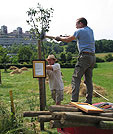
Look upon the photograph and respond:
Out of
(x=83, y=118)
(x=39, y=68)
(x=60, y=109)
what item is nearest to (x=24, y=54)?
(x=39, y=68)

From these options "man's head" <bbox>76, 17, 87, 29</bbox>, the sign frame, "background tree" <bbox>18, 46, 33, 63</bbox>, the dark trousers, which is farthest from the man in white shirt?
"background tree" <bbox>18, 46, 33, 63</bbox>

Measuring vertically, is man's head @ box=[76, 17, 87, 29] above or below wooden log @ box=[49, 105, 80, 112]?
above

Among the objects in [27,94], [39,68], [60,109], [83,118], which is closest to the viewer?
[83,118]

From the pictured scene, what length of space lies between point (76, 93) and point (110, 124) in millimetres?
1492

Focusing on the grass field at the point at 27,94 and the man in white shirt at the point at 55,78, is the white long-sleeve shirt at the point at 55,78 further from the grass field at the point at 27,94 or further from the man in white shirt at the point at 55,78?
the grass field at the point at 27,94

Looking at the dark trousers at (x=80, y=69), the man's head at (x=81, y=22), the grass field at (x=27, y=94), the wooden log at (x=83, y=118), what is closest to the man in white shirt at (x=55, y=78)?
the grass field at (x=27, y=94)

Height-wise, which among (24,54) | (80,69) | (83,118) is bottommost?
(83,118)

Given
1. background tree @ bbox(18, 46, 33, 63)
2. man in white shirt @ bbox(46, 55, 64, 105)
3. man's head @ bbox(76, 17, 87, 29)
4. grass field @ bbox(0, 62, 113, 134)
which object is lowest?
grass field @ bbox(0, 62, 113, 134)

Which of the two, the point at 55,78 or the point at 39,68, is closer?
the point at 39,68

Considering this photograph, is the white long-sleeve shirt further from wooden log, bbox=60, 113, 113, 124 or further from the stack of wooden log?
wooden log, bbox=60, 113, 113, 124

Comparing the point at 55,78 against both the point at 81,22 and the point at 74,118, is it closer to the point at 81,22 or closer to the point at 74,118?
the point at 81,22

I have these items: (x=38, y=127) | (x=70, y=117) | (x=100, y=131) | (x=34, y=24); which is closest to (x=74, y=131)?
(x=100, y=131)

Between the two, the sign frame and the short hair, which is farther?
the sign frame

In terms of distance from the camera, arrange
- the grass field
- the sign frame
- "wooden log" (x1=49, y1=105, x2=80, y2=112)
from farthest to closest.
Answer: the grass field, the sign frame, "wooden log" (x1=49, y1=105, x2=80, y2=112)
